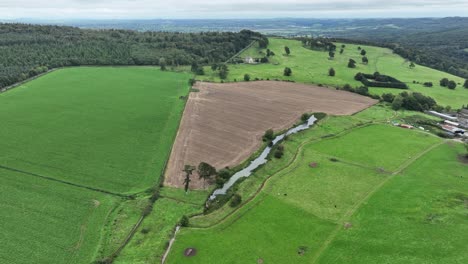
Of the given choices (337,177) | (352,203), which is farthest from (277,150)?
(352,203)

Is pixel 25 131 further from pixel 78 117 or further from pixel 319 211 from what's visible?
pixel 319 211

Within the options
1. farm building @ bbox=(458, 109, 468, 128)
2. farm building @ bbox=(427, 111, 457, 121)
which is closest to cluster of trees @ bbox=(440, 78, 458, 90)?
farm building @ bbox=(458, 109, 468, 128)

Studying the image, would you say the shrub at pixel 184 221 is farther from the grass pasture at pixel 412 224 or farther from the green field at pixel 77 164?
the grass pasture at pixel 412 224

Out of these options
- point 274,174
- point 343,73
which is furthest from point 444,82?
point 274,174

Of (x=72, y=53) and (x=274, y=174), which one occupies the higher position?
(x=72, y=53)

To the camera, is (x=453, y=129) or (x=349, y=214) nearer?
(x=349, y=214)

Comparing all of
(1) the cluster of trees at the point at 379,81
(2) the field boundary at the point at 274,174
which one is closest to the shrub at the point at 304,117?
(2) the field boundary at the point at 274,174

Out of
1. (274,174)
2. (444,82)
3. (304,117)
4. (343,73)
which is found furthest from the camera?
(343,73)

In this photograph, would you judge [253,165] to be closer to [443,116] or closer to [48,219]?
[48,219]

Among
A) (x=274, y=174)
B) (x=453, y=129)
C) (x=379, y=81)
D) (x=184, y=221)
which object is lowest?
(x=184, y=221)
